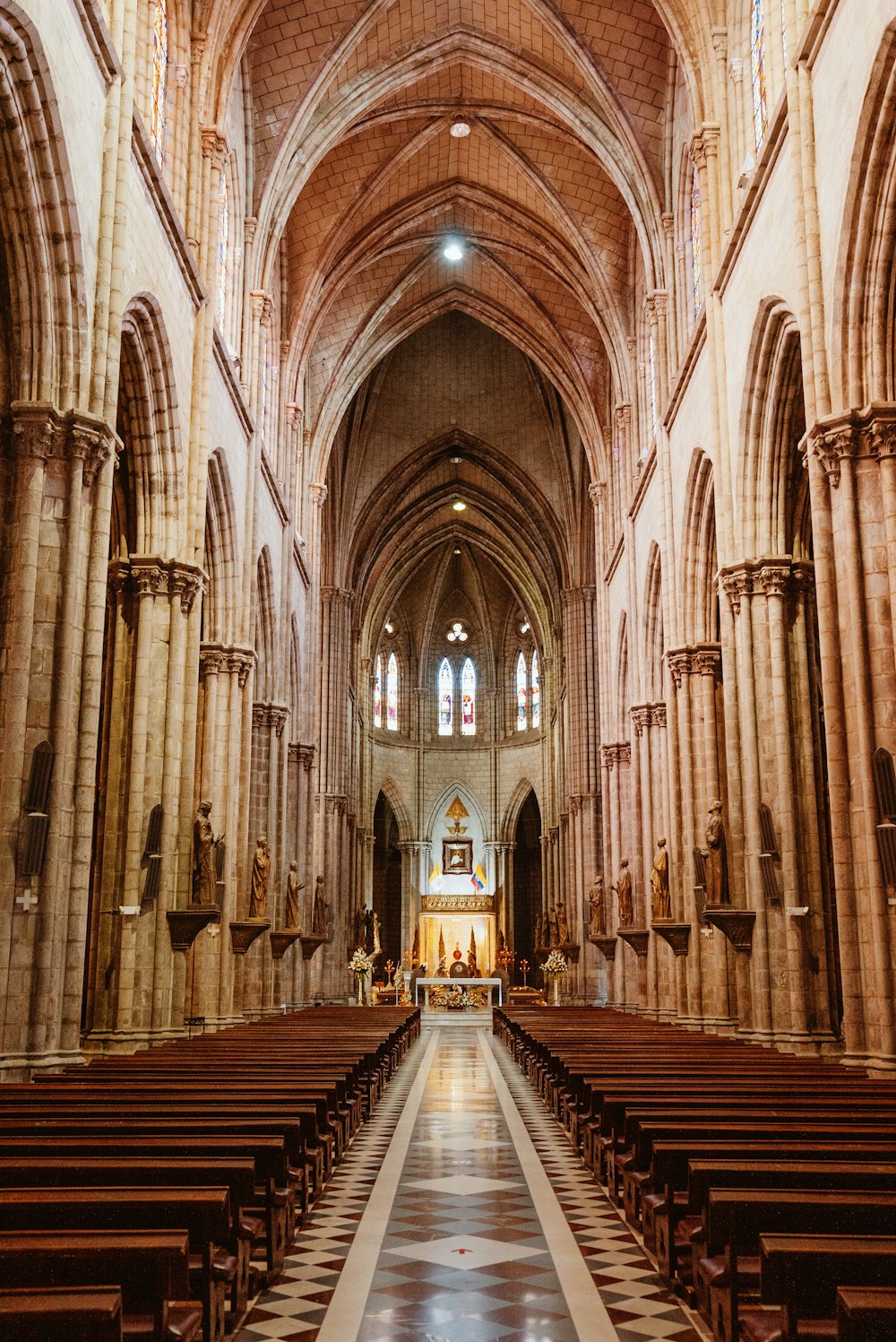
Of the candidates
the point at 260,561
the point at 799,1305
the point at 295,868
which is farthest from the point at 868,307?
the point at 295,868

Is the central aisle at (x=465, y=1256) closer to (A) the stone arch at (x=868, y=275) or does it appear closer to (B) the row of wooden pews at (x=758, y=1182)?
(B) the row of wooden pews at (x=758, y=1182)

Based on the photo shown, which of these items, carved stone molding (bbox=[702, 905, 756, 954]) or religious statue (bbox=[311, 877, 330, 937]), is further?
religious statue (bbox=[311, 877, 330, 937])

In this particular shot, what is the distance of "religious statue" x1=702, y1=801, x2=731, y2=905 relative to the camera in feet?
63.5

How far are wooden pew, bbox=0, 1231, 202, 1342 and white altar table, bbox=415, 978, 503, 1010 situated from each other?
131 ft

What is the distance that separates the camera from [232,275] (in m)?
25.0

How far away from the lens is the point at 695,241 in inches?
977

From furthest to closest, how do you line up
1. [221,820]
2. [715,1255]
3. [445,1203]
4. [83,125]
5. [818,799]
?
[221,820], [818,799], [83,125], [445,1203], [715,1255]

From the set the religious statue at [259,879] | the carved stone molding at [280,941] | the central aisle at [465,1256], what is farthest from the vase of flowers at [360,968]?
the central aisle at [465,1256]

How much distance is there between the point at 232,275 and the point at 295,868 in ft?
47.7

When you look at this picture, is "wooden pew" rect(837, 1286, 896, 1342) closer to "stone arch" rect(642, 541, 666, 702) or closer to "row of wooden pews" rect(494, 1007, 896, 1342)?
"row of wooden pews" rect(494, 1007, 896, 1342)

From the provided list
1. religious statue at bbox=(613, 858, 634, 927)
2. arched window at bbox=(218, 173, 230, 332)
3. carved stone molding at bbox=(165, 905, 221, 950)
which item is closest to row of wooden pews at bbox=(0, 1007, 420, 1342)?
carved stone molding at bbox=(165, 905, 221, 950)

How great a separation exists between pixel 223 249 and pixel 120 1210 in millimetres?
22097

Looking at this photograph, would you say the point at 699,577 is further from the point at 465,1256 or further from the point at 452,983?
the point at 452,983

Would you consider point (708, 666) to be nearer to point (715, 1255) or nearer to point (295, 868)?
point (295, 868)
